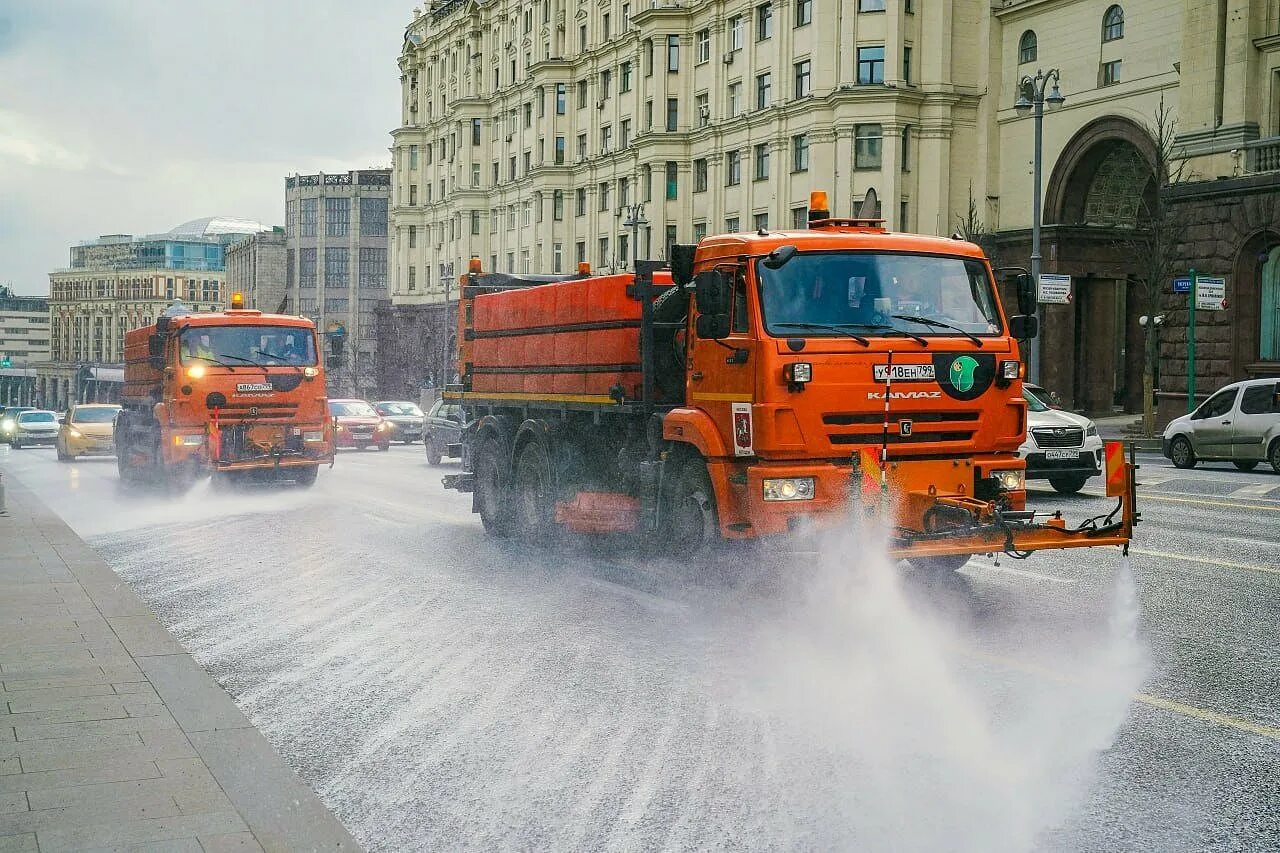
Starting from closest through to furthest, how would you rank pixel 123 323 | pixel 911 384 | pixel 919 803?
pixel 919 803, pixel 911 384, pixel 123 323

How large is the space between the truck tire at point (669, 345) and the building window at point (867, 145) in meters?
45.1

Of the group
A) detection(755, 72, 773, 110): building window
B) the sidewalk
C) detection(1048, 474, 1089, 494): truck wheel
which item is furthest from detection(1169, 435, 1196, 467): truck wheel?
detection(755, 72, 773, 110): building window

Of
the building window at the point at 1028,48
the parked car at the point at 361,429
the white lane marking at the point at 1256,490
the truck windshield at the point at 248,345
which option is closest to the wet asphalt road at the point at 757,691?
the white lane marking at the point at 1256,490

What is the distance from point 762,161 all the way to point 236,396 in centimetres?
4227

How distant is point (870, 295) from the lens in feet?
33.3

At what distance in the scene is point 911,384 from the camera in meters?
9.91

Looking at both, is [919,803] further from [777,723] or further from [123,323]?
[123,323]

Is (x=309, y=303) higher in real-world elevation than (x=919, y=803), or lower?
higher

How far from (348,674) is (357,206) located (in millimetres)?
127408

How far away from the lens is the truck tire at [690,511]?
33.4 feet

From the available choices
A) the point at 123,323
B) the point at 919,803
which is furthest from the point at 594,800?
the point at 123,323

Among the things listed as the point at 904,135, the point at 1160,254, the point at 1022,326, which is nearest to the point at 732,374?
the point at 1022,326

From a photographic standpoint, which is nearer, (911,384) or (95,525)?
(911,384)

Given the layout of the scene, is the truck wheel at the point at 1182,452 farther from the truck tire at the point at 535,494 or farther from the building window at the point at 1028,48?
the building window at the point at 1028,48
